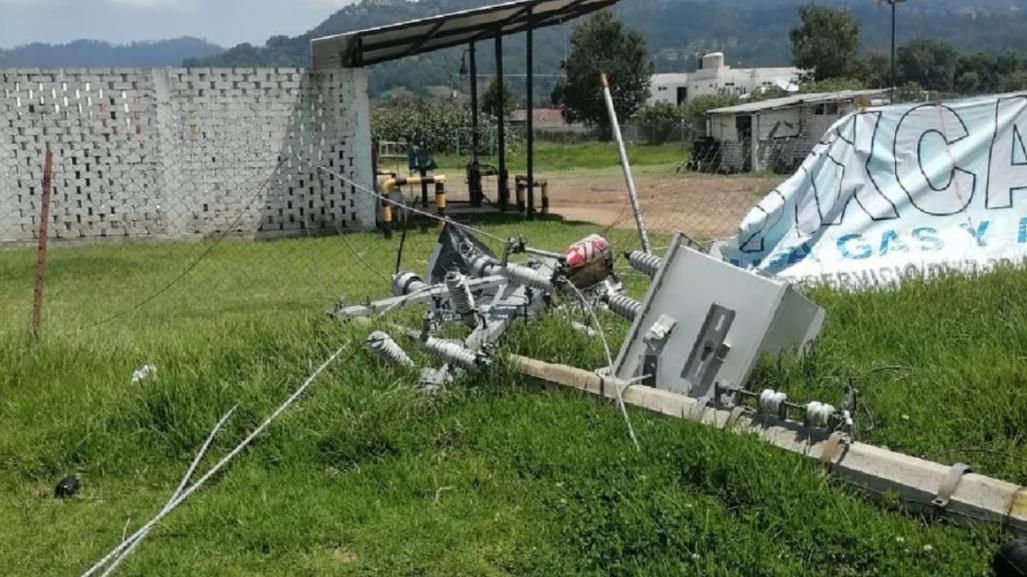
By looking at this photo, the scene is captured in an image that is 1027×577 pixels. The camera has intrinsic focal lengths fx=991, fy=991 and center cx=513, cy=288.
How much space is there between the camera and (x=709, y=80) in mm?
81500

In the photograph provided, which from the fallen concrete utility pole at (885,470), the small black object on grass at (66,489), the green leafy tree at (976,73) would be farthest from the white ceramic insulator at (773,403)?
the green leafy tree at (976,73)

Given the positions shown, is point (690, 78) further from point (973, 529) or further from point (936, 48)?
point (973, 529)

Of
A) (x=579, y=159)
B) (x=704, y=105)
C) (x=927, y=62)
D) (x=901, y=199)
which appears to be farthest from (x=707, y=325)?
(x=927, y=62)

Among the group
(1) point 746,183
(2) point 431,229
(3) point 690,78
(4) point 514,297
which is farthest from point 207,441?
(3) point 690,78

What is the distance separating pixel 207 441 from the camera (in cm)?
453

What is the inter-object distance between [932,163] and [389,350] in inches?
212

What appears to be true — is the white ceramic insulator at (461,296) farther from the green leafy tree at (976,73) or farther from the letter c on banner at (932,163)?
the green leafy tree at (976,73)

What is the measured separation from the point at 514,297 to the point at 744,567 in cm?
246

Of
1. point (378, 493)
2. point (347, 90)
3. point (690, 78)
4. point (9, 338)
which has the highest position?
point (690, 78)

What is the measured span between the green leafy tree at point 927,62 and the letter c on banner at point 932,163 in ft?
360

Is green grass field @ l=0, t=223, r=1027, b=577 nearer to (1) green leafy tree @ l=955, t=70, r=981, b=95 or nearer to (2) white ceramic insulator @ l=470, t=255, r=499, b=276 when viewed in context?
(2) white ceramic insulator @ l=470, t=255, r=499, b=276

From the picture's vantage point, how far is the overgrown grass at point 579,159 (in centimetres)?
3600

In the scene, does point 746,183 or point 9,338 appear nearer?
point 9,338

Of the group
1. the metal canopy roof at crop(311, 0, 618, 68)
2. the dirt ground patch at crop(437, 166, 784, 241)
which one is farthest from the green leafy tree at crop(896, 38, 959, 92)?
the metal canopy roof at crop(311, 0, 618, 68)
